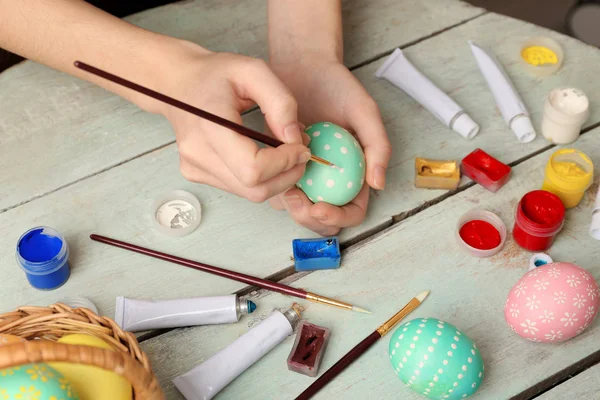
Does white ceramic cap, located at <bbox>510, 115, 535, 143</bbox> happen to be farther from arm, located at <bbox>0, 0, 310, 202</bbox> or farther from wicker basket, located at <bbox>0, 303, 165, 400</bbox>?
wicker basket, located at <bbox>0, 303, 165, 400</bbox>

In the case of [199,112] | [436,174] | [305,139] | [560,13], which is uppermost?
[199,112]

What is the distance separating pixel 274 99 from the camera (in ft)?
3.44

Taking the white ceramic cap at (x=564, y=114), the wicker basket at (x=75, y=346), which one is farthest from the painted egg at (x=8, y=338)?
the white ceramic cap at (x=564, y=114)

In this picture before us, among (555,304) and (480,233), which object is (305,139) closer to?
(480,233)

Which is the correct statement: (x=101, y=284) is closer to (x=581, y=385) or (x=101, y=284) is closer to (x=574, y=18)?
(x=581, y=385)

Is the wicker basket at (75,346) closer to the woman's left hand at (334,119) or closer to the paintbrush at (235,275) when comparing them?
the paintbrush at (235,275)

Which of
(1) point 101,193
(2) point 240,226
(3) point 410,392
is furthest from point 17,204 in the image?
(3) point 410,392

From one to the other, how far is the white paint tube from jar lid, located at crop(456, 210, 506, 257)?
0.30 metres

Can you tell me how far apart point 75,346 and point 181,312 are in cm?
29

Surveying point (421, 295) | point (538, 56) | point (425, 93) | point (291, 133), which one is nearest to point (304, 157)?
point (291, 133)

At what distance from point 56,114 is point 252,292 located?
528mm

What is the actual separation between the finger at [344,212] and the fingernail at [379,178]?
0.04m

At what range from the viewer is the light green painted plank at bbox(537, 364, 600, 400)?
0.99 m

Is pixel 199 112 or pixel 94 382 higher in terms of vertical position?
pixel 199 112
